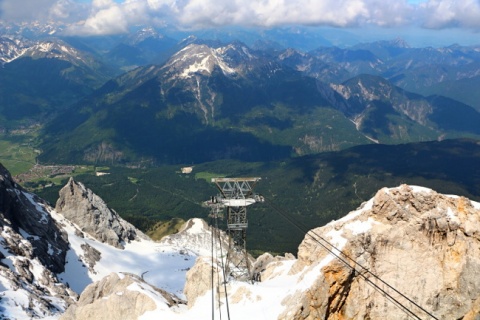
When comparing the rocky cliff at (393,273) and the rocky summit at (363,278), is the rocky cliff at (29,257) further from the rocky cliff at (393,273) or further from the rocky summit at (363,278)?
the rocky cliff at (393,273)

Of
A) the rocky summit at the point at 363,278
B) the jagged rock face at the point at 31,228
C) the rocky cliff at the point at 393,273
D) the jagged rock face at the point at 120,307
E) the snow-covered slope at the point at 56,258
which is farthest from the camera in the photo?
the jagged rock face at the point at 31,228

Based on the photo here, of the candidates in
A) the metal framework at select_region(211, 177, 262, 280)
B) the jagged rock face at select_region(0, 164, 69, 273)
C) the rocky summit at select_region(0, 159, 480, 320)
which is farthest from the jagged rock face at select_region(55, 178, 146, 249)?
the metal framework at select_region(211, 177, 262, 280)

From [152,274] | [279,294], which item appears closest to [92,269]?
[152,274]

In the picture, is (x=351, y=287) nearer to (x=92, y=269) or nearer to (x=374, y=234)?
(x=374, y=234)

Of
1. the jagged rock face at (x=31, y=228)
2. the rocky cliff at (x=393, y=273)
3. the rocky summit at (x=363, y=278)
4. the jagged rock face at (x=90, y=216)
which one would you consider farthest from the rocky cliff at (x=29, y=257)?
the rocky cliff at (x=393, y=273)

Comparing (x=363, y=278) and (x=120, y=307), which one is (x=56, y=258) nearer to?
(x=120, y=307)
